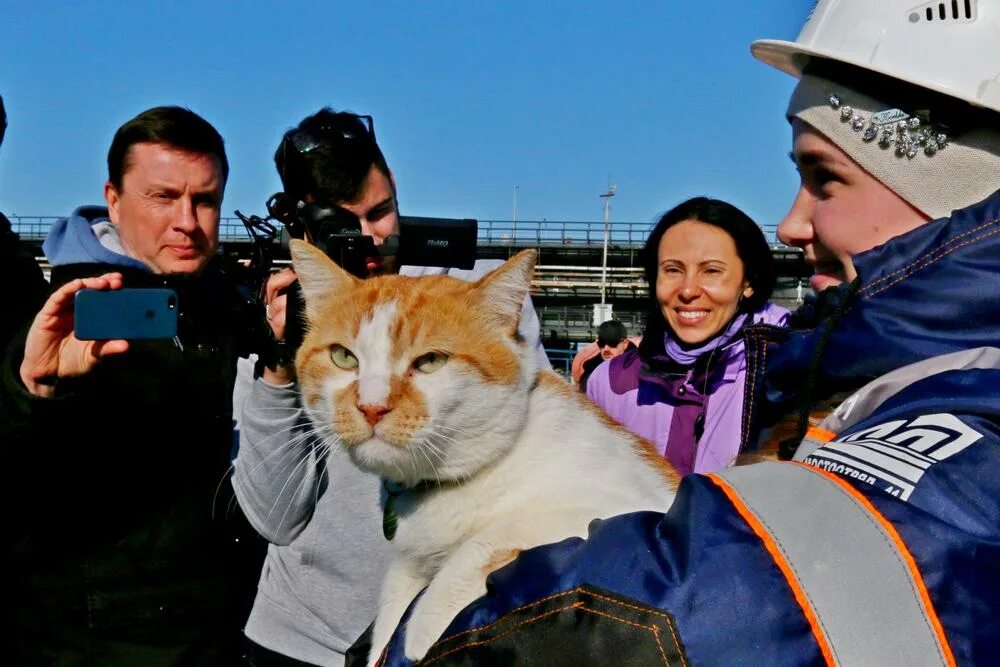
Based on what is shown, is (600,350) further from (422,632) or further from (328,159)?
(422,632)

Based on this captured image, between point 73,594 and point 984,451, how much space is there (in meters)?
2.56

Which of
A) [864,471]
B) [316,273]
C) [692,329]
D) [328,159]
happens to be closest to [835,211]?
[864,471]

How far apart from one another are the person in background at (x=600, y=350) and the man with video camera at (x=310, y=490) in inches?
104

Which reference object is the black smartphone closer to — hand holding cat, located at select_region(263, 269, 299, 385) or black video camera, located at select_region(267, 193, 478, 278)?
hand holding cat, located at select_region(263, 269, 299, 385)

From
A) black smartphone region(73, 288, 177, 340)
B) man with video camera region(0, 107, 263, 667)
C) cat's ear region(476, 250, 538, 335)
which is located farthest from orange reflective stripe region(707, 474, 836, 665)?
man with video camera region(0, 107, 263, 667)

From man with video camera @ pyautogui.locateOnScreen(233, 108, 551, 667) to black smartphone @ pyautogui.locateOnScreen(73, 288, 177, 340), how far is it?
416 mm

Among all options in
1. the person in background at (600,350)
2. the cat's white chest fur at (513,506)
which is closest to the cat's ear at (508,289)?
the cat's white chest fur at (513,506)

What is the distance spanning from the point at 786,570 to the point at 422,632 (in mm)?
639

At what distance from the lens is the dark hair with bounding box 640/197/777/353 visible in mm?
3244

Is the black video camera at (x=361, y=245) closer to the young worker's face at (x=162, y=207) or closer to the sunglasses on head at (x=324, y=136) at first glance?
the sunglasses on head at (x=324, y=136)

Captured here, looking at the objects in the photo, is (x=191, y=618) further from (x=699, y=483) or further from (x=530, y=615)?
(x=699, y=483)

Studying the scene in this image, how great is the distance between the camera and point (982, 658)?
681 mm

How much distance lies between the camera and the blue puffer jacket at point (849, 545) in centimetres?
69

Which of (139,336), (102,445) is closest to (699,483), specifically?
(139,336)
